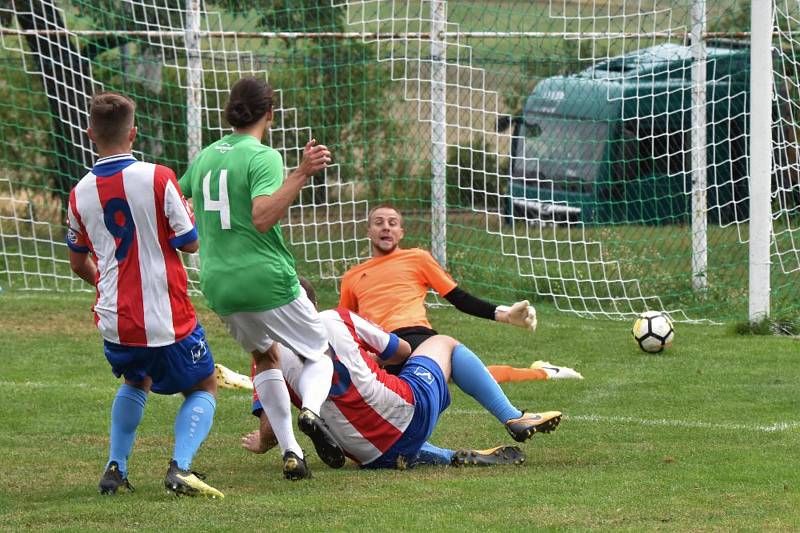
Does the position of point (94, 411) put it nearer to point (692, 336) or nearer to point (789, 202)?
point (692, 336)

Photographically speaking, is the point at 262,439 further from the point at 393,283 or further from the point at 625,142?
the point at 625,142

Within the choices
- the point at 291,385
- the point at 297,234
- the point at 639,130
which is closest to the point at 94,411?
the point at 291,385

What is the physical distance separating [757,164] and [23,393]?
5765 millimetres

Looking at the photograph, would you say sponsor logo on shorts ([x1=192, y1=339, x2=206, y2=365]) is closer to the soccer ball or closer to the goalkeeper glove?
the goalkeeper glove

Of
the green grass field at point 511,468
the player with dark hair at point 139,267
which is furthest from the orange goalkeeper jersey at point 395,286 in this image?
the player with dark hair at point 139,267

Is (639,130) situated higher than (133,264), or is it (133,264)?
(133,264)

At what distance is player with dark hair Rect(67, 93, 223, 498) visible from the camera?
5.43m

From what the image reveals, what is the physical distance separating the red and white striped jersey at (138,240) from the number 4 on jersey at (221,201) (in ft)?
0.95

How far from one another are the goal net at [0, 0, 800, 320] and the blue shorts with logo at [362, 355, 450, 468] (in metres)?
6.08

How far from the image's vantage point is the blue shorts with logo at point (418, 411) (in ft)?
19.7

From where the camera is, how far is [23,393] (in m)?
8.31

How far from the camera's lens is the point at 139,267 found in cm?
546

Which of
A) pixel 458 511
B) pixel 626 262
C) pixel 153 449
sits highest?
pixel 458 511

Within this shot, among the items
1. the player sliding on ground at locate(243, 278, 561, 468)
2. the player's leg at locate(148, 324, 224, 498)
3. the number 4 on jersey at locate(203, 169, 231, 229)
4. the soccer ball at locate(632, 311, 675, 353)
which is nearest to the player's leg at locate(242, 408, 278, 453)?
the player sliding on ground at locate(243, 278, 561, 468)
